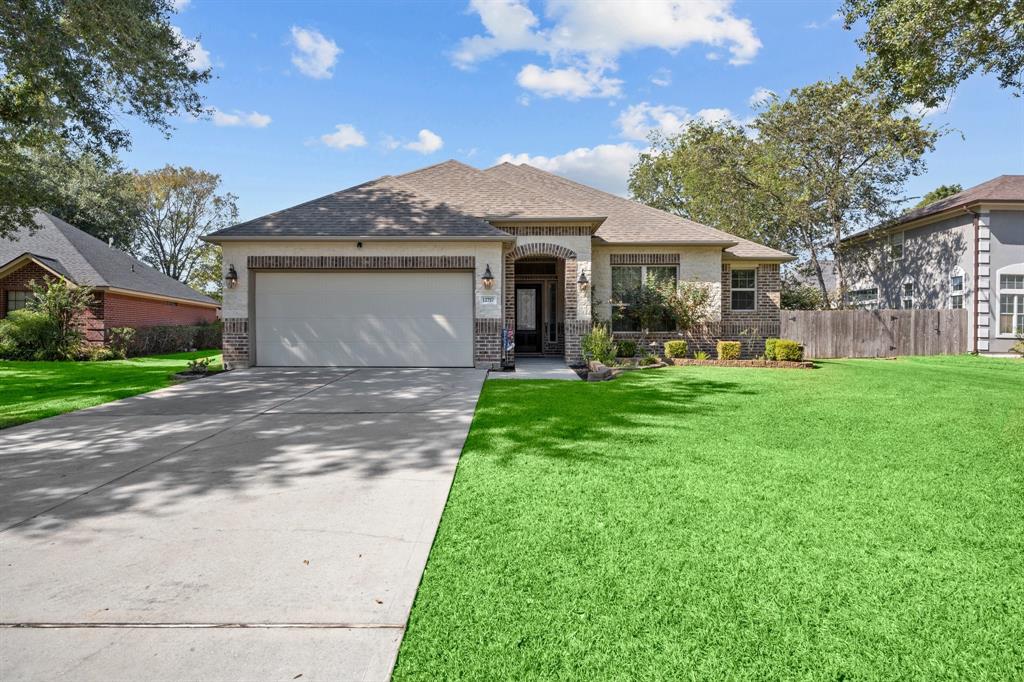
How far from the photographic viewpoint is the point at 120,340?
18.8m

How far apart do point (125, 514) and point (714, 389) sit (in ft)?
27.9

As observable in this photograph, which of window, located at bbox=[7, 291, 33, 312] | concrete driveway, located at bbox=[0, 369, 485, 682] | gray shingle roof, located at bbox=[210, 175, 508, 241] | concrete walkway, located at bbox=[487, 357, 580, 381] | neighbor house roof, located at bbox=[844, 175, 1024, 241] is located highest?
neighbor house roof, located at bbox=[844, 175, 1024, 241]

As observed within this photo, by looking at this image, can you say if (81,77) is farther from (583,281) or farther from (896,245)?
(896,245)

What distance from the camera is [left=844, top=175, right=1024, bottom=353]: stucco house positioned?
59.8 ft

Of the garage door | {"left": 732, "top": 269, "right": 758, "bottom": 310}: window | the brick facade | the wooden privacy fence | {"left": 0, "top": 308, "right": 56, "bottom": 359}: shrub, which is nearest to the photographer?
the garage door

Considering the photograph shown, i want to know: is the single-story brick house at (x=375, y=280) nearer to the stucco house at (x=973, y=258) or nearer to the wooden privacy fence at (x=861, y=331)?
the wooden privacy fence at (x=861, y=331)

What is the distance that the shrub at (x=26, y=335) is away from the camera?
16.9m

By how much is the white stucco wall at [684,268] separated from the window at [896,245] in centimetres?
1189

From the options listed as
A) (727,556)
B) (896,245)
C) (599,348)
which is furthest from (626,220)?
(727,556)

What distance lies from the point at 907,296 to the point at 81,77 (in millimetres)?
27304

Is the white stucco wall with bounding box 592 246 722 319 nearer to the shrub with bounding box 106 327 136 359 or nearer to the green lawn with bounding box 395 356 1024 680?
the green lawn with bounding box 395 356 1024 680

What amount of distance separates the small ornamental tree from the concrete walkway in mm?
14928

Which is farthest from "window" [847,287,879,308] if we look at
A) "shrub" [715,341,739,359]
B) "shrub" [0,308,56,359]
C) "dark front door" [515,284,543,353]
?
"shrub" [0,308,56,359]

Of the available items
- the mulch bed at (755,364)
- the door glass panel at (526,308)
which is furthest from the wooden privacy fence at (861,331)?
the door glass panel at (526,308)
